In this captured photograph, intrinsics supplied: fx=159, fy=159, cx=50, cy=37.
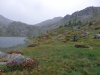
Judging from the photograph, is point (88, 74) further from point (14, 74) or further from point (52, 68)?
point (14, 74)

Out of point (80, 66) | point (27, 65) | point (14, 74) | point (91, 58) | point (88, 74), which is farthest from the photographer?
point (91, 58)

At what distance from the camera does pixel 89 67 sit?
56.5 feet

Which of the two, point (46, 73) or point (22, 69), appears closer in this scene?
point (46, 73)

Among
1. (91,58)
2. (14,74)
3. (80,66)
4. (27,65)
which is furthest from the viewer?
(91,58)

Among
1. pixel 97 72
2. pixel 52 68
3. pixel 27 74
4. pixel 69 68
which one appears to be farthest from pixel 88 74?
pixel 27 74

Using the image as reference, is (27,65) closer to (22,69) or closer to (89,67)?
(22,69)

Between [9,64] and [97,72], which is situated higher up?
[9,64]

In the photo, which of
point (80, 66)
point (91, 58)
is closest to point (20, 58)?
point (80, 66)

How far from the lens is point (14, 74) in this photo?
45.6ft

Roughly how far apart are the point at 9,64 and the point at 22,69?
1483 millimetres

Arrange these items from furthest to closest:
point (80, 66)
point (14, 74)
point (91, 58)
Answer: point (91, 58), point (80, 66), point (14, 74)

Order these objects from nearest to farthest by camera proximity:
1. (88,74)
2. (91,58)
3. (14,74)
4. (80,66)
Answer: (14,74) → (88,74) → (80,66) → (91,58)

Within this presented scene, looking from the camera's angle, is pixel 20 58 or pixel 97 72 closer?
pixel 97 72

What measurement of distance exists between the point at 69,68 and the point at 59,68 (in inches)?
48.3
